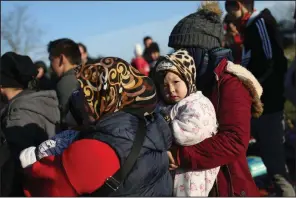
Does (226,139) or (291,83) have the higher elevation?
(226,139)

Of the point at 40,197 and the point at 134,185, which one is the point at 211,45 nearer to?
the point at 134,185

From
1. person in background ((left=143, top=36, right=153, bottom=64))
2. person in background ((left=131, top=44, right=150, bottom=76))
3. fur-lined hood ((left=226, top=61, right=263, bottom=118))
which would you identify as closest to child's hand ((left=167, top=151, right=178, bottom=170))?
fur-lined hood ((left=226, top=61, right=263, bottom=118))

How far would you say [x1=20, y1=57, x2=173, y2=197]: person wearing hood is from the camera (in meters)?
2.03

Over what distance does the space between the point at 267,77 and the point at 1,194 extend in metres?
3.13

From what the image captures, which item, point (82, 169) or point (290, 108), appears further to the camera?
point (290, 108)

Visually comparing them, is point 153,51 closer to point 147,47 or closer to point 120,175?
point 147,47

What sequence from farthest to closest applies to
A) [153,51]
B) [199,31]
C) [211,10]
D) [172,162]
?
[153,51]
[211,10]
[199,31]
[172,162]

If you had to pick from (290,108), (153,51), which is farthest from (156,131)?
(153,51)

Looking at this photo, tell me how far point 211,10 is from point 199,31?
0.27 meters

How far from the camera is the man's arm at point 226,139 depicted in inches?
94.3

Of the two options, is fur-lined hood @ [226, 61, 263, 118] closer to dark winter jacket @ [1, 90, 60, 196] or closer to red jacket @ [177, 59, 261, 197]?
red jacket @ [177, 59, 261, 197]

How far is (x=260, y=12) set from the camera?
4723mm

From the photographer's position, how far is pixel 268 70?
15.3 ft

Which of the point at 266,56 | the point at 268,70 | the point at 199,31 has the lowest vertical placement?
the point at 268,70
